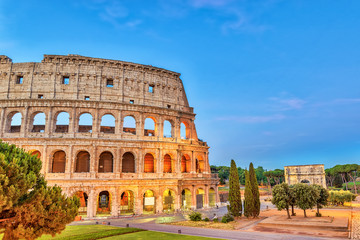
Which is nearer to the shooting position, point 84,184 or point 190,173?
point 84,184

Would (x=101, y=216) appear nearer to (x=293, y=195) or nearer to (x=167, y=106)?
(x=167, y=106)

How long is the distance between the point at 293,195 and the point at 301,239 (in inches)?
414

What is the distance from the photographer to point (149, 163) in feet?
129

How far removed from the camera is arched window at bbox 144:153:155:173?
39094mm

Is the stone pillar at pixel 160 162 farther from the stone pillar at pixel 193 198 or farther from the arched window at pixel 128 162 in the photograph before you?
the stone pillar at pixel 193 198

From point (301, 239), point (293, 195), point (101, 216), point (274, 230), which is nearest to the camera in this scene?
point (301, 239)

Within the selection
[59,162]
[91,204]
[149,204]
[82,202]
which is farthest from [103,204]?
[59,162]

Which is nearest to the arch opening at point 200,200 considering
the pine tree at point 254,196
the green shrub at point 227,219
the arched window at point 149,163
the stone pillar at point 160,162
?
the stone pillar at point 160,162

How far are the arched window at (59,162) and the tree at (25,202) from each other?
2210 centimetres

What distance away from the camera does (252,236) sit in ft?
67.7

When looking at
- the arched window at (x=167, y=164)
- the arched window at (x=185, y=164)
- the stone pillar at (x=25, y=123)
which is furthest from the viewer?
the arched window at (x=185, y=164)

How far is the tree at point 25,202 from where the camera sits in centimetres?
1201

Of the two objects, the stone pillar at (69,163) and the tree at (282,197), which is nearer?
the tree at (282,197)

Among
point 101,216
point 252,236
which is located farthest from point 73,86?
point 252,236
